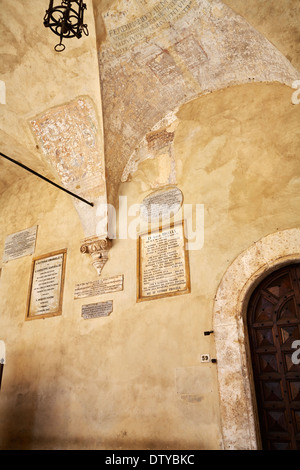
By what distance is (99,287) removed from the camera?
206 inches

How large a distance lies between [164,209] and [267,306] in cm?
183

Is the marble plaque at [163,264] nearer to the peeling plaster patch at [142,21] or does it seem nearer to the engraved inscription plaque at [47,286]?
the engraved inscription plaque at [47,286]

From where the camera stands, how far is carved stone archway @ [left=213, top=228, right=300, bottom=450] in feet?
12.0

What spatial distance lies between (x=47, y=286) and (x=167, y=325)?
230cm

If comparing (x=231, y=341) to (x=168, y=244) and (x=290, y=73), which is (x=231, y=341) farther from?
(x=290, y=73)

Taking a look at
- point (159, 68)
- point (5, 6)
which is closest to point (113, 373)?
point (159, 68)

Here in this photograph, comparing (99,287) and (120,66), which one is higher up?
(120,66)

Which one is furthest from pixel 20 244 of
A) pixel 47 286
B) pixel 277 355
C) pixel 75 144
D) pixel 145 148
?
pixel 277 355

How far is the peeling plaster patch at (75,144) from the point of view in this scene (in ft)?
17.9

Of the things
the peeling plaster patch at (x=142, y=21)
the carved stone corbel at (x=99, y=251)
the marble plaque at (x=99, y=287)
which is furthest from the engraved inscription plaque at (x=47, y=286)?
the peeling plaster patch at (x=142, y=21)

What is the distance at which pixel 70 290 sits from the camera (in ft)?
18.2

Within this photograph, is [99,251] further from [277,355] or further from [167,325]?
[277,355]

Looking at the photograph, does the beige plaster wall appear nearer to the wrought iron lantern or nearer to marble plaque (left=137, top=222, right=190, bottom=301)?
marble plaque (left=137, top=222, right=190, bottom=301)

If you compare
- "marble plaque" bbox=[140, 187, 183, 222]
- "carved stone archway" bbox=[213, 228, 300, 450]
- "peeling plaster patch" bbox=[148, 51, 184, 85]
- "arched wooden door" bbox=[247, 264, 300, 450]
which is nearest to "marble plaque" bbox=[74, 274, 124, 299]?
"marble plaque" bbox=[140, 187, 183, 222]
